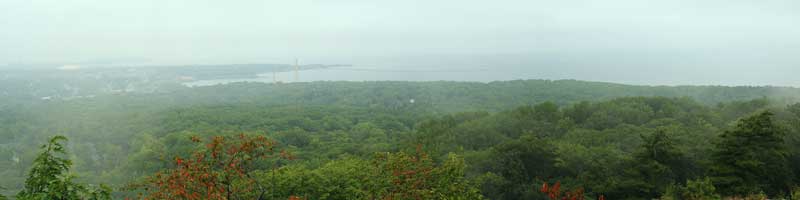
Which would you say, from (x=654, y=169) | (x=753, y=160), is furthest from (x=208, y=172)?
(x=753, y=160)

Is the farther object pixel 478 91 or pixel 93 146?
pixel 478 91

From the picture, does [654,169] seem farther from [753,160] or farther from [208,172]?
[208,172]

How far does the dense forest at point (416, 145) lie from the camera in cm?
651

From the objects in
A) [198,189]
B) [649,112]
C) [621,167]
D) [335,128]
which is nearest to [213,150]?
[198,189]

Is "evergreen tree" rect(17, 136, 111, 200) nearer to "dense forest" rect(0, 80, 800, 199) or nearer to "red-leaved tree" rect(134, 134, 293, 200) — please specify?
"dense forest" rect(0, 80, 800, 199)

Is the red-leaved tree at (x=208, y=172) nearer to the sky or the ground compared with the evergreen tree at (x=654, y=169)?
nearer to the sky

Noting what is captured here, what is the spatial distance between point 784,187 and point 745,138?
1485 mm

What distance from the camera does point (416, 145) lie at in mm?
14555

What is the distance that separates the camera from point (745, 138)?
36.7 feet

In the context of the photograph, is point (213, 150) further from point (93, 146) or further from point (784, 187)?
point (93, 146)

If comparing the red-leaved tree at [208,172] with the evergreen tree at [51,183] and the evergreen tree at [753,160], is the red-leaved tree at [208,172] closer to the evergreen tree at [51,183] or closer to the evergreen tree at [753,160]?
the evergreen tree at [51,183]

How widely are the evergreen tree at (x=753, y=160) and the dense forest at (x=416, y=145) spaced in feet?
0.13

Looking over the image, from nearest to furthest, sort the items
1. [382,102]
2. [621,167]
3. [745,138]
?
[745,138] → [621,167] → [382,102]

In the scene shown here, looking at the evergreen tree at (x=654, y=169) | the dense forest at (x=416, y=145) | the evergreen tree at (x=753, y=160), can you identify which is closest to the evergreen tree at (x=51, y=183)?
the dense forest at (x=416, y=145)
